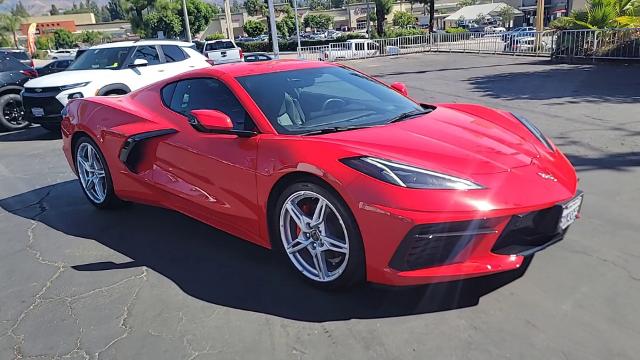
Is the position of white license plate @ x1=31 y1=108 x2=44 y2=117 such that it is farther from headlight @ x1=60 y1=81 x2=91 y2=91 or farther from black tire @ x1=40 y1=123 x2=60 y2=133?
headlight @ x1=60 y1=81 x2=91 y2=91

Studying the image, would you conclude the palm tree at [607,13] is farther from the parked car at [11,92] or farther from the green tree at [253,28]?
the green tree at [253,28]

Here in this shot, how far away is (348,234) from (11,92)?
9.96 metres

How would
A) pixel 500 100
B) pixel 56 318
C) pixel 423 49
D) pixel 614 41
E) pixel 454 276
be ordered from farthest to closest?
pixel 423 49, pixel 614 41, pixel 500 100, pixel 56 318, pixel 454 276

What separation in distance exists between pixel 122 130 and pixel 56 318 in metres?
1.78

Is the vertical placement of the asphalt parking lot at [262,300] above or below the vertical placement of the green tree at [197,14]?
below

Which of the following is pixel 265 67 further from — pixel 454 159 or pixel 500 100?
pixel 500 100

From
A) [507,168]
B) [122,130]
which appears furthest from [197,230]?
[507,168]

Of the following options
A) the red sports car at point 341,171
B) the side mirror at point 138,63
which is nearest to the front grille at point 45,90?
the side mirror at point 138,63

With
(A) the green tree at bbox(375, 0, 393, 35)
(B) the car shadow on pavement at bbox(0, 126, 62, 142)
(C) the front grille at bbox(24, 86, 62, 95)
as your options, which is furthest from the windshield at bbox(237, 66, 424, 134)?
(A) the green tree at bbox(375, 0, 393, 35)

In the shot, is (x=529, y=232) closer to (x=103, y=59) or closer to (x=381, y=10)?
(x=103, y=59)

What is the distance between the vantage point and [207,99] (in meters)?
3.98

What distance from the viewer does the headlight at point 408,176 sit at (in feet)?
8.89

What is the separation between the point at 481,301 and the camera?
2.98 meters

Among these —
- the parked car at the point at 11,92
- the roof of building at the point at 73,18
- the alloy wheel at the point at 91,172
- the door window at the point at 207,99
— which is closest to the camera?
the door window at the point at 207,99
